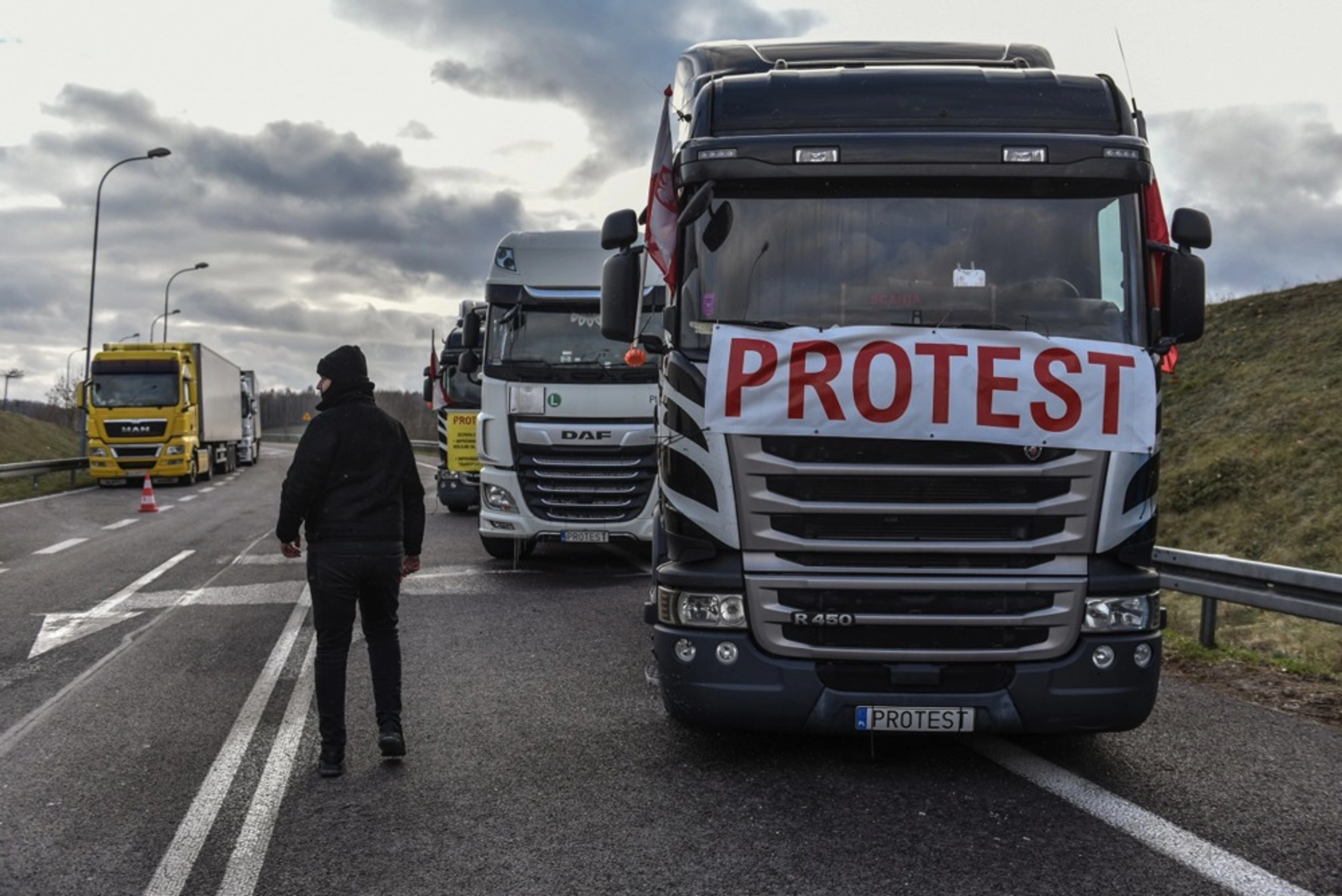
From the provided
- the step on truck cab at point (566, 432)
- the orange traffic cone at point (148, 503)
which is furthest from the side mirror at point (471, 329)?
the orange traffic cone at point (148, 503)

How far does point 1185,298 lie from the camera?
18.9 ft

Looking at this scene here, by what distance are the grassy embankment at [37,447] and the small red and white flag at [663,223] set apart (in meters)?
27.0

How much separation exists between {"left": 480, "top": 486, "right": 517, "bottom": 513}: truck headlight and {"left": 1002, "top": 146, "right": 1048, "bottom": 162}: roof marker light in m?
7.85

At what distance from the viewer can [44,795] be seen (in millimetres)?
5441

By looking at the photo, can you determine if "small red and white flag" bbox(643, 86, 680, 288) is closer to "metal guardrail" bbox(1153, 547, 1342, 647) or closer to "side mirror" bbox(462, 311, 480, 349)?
"metal guardrail" bbox(1153, 547, 1342, 647)

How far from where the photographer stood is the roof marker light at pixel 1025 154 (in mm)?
5703

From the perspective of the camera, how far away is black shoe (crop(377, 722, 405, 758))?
592 centimetres

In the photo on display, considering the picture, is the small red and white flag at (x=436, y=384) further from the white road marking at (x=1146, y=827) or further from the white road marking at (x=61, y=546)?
the white road marking at (x=1146, y=827)

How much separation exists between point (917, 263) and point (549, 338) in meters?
7.56

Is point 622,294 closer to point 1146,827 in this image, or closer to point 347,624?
point 347,624

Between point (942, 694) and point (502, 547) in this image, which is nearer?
point (942, 694)

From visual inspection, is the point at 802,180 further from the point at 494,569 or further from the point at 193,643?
the point at 494,569

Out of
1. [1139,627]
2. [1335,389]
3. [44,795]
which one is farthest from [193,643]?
[1335,389]

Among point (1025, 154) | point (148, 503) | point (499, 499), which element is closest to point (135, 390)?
point (148, 503)
